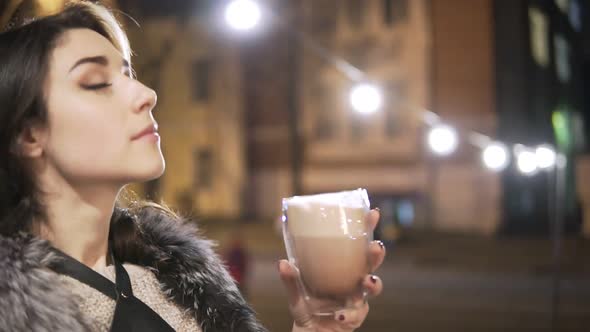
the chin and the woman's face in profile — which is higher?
the woman's face in profile

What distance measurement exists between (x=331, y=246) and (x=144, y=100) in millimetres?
639

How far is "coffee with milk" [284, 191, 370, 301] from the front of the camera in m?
1.61

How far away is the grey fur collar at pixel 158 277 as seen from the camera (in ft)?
5.16

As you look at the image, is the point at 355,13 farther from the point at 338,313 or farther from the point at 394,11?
the point at 338,313

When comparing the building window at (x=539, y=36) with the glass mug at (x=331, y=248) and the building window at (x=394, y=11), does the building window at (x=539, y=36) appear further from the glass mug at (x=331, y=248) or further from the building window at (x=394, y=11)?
the glass mug at (x=331, y=248)

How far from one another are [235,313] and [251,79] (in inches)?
1225

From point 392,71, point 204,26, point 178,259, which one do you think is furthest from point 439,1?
point 178,259

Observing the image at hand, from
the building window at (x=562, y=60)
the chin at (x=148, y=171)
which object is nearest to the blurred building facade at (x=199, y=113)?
the building window at (x=562, y=60)

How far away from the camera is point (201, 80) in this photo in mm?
33625

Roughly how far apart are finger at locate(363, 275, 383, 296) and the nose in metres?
0.73

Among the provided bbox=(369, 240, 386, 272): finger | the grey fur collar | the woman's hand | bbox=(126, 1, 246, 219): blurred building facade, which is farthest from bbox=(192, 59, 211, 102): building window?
bbox=(369, 240, 386, 272): finger

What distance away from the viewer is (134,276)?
1.97 m

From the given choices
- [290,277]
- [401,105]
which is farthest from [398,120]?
[290,277]

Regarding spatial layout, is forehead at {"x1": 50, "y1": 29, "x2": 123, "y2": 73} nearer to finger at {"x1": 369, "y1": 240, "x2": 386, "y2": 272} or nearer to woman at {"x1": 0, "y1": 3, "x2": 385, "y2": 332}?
woman at {"x1": 0, "y1": 3, "x2": 385, "y2": 332}
